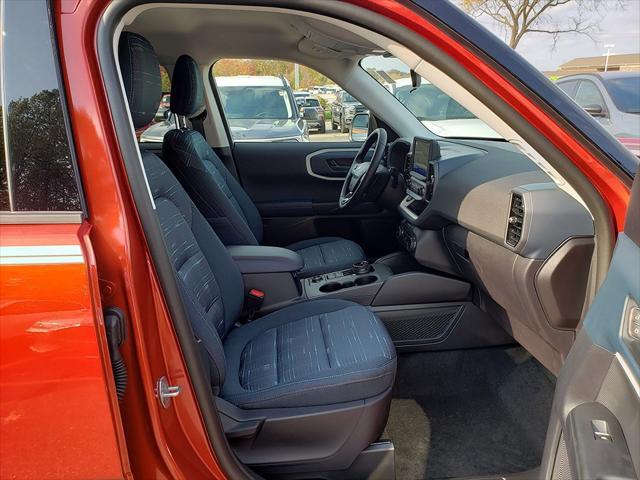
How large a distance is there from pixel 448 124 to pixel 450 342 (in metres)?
1.25

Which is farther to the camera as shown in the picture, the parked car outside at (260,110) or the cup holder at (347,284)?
the parked car outside at (260,110)

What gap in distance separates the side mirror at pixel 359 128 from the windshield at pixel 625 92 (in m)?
3.81

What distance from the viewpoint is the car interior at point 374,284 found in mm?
1339

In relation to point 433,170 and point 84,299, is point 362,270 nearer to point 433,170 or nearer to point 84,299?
point 433,170

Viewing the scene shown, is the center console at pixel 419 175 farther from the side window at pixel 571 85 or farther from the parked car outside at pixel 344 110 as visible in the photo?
the side window at pixel 571 85

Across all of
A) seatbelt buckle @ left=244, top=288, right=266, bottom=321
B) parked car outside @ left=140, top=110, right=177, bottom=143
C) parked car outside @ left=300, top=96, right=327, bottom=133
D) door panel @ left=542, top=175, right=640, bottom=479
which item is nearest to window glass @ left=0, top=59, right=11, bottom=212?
door panel @ left=542, top=175, right=640, bottom=479

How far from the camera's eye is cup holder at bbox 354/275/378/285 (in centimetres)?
224

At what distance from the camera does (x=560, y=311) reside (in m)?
1.34

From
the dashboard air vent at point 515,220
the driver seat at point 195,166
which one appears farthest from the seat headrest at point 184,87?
the dashboard air vent at point 515,220

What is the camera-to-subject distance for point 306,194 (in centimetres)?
344

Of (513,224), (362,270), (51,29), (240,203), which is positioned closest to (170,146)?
(240,203)

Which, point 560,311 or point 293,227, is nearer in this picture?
point 560,311

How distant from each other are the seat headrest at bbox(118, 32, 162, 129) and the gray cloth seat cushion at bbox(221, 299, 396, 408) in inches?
31.2

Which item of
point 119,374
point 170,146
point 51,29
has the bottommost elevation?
point 119,374
